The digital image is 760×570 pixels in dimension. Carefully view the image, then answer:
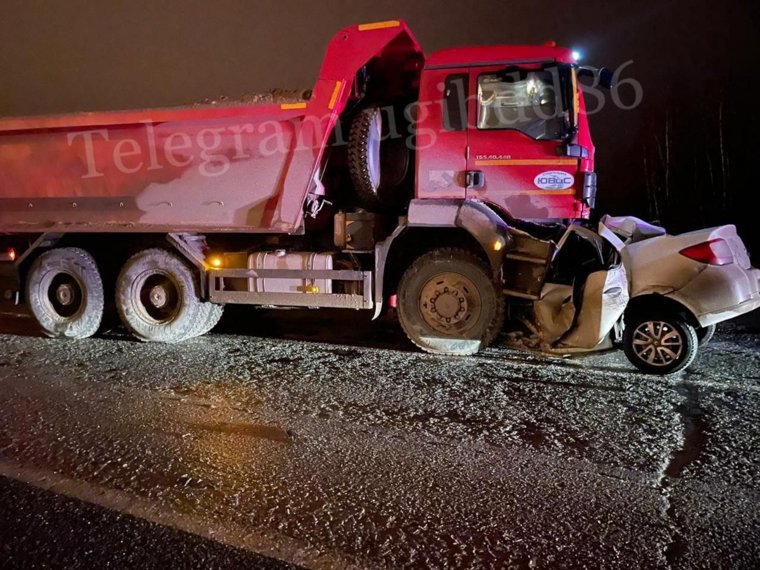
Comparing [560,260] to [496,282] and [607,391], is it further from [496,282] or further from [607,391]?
[607,391]

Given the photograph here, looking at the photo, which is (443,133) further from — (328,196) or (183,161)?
(183,161)

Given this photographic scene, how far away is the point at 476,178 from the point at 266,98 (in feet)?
7.95

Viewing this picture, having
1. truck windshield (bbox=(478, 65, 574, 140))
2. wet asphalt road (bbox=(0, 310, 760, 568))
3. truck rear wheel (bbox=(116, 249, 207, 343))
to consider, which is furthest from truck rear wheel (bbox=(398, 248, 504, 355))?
truck rear wheel (bbox=(116, 249, 207, 343))

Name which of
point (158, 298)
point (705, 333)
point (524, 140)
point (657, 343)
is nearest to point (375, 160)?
point (524, 140)

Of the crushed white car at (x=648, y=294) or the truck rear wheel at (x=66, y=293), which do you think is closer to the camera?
the crushed white car at (x=648, y=294)

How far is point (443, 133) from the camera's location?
580cm

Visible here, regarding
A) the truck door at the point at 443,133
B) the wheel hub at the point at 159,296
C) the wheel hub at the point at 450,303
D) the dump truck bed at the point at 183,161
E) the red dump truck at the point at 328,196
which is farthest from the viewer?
the wheel hub at the point at 159,296

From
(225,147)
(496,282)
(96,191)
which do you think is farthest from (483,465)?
(96,191)

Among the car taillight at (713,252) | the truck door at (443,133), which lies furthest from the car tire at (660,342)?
the truck door at (443,133)

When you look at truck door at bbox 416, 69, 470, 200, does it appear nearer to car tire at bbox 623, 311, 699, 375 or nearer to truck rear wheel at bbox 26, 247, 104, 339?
car tire at bbox 623, 311, 699, 375

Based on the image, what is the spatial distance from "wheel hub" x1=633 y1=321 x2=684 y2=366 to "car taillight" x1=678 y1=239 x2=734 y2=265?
633 mm

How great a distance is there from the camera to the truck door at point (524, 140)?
551 cm

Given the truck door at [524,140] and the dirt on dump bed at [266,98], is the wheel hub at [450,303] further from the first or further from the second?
the dirt on dump bed at [266,98]

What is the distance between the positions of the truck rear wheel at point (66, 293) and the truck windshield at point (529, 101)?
194 inches
